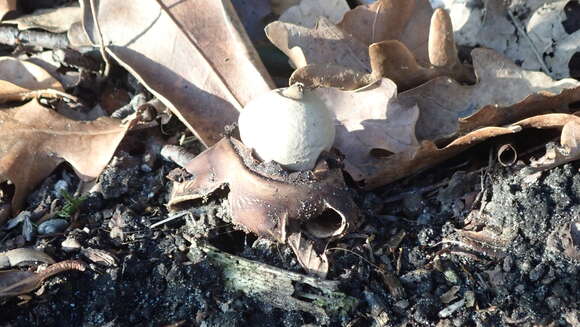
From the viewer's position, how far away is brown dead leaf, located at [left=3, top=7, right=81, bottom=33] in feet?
9.57

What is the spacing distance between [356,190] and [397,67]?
20.0 inches

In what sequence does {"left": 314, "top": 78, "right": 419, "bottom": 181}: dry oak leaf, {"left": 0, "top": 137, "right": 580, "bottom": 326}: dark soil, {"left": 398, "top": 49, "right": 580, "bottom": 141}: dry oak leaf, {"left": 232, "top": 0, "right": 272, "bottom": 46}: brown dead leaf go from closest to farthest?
{"left": 0, "top": 137, "right": 580, "bottom": 326}: dark soil < {"left": 314, "top": 78, "right": 419, "bottom": 181}: dry oak leaf < {"left": 398, "top": 49, "right": 580, "bottom": 141}: dry oak leaf < {"left": 232, "top": 0, "right": 272, "bottom": 46}: brown dead leaf

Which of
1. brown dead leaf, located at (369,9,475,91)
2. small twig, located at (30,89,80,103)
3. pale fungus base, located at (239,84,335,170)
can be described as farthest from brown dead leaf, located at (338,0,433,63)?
small twig, located at (30,89,80,103)

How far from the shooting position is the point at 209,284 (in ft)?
6.80

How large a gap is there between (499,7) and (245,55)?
46.9 inches

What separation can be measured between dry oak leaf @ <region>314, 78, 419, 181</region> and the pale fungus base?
10.0 inches

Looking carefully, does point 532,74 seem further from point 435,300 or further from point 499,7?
point 435,300

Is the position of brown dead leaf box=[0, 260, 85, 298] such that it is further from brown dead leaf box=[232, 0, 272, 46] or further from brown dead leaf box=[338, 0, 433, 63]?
brown dead leaf box=[338, 0, 433, 63]

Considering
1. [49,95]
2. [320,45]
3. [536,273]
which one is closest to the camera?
[536,273]

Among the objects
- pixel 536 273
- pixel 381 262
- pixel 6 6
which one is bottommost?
pixel 536 273

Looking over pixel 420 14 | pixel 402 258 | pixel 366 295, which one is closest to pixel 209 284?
pixel 366 295

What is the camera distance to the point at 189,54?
2543 mm

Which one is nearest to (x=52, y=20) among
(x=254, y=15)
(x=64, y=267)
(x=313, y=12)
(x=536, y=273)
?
(x=254, y=15)

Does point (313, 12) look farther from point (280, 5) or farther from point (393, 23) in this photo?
point (393, 23)
